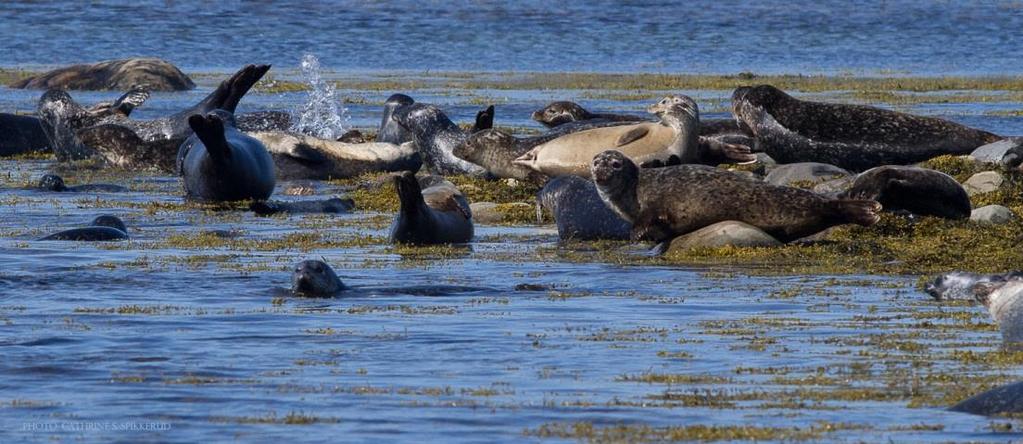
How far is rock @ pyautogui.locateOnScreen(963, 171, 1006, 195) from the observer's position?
12.1m

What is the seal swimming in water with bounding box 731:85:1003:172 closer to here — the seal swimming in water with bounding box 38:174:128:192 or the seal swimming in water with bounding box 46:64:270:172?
the seal swimming in water with bounding box 46:64:270:172

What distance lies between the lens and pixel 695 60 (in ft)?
106

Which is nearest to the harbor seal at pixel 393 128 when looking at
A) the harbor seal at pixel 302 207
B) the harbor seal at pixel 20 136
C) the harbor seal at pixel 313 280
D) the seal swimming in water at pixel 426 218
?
the harbor seal at pixel 20 136

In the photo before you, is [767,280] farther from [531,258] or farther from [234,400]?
[234,400]

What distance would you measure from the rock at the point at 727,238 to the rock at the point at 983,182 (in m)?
2.57

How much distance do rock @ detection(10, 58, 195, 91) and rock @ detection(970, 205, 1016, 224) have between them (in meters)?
16.8

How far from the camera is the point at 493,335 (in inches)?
282

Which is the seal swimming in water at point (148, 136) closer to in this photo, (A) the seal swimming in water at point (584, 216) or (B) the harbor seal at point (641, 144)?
(B) the harbor seal at point (641, 144)

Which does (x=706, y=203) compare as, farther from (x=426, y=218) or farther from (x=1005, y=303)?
(x=1005, y=303)

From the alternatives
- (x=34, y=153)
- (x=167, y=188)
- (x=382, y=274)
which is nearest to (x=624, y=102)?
(x=34, y=153)

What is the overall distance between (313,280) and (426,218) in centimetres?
224

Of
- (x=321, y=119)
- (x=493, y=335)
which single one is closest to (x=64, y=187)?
(x=321, y=119)

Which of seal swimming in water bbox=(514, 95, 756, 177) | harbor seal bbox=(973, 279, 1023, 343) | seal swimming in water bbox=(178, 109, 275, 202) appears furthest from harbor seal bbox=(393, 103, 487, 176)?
harbor seal bbox=(973, 279, 1023, 343)

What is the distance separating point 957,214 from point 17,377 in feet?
20.5
